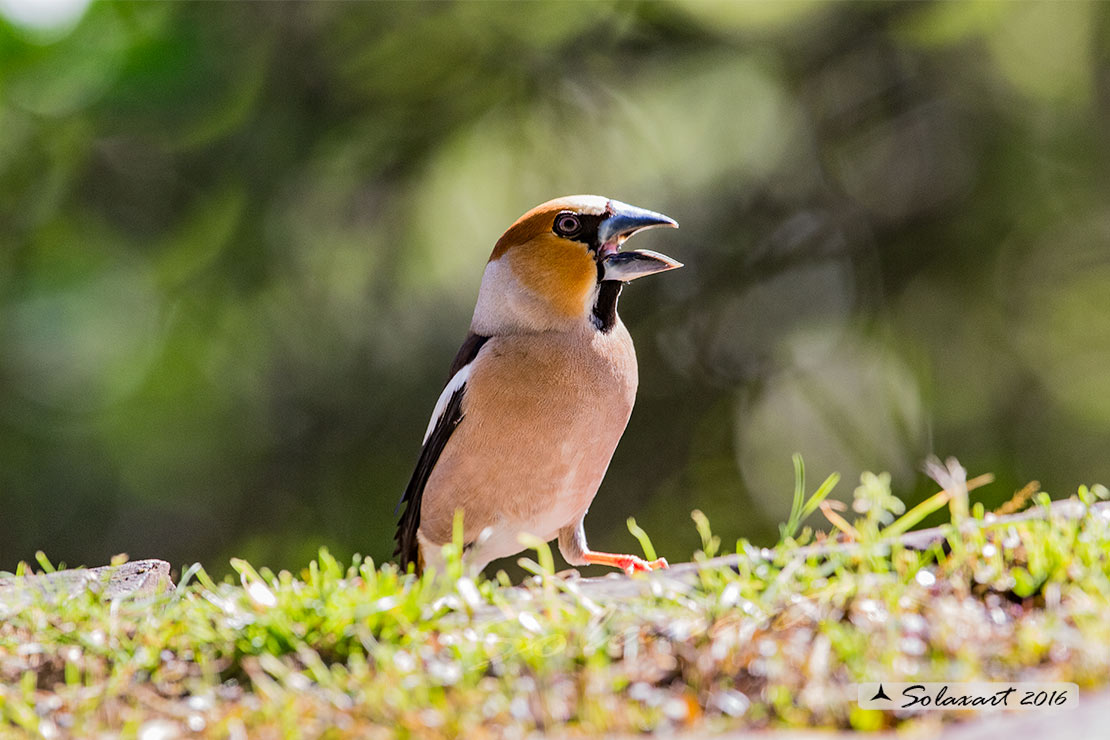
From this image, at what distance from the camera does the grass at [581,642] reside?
1.36 m

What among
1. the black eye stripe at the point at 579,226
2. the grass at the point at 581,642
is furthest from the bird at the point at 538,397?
the grass at the point at 581,642

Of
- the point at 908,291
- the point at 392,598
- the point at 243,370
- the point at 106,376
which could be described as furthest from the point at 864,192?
the point at 392,598

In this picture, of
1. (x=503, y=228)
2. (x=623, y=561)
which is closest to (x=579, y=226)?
(x=623, y=561)

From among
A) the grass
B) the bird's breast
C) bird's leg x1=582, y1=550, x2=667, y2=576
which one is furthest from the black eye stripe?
the grass

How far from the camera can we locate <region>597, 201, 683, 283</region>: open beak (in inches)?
118

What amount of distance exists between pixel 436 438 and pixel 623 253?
772mm

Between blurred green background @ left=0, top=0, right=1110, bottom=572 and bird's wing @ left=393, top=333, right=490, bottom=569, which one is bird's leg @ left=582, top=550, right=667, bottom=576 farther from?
blurred green background @ left=0, top=0, right=1110, bottom=572

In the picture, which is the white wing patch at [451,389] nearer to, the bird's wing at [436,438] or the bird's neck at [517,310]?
the bird's wing at [436,438]

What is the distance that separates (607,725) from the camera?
51.1 inches

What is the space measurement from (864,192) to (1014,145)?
1.01m

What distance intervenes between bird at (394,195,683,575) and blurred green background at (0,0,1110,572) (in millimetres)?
3769

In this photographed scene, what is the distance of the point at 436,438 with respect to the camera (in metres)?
3.11

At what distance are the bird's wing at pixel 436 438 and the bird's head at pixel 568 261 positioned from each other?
0.41ft

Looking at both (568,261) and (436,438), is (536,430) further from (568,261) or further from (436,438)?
(568,261)
